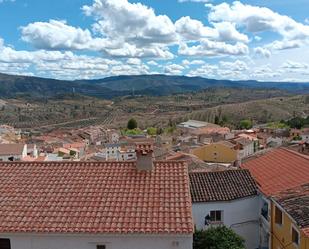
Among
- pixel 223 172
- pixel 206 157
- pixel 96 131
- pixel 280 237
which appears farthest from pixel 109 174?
pixel 96 131

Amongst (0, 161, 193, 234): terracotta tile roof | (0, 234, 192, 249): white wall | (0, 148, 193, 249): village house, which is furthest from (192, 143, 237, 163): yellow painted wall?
(0, 234, 192, 249): white wall

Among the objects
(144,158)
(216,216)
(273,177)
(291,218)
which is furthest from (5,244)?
(273,177)

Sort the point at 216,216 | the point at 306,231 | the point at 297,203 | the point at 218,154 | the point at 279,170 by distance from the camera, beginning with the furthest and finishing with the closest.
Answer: the point at 218,154 → the point at 279,170 → the point at 216,216 → the point at 297,203 → the point at 306,231

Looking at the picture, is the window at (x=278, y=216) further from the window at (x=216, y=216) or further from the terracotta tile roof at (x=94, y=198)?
the terracotta tile roof at (x=94, y=198)

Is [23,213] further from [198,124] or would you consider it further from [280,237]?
[198,124]

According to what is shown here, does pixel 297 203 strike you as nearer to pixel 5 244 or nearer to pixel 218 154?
pixel 5 244

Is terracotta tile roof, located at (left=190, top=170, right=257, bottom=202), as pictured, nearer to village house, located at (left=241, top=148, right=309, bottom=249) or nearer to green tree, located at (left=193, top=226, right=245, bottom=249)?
village house, located at (left=241, top=148, right=309, bottom=249)

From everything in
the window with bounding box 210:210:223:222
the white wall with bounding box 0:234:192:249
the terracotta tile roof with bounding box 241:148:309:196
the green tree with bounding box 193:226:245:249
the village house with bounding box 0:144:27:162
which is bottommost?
the village house with bounding box 0:144:27:162

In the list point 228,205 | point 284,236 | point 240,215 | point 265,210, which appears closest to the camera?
point 284,236
